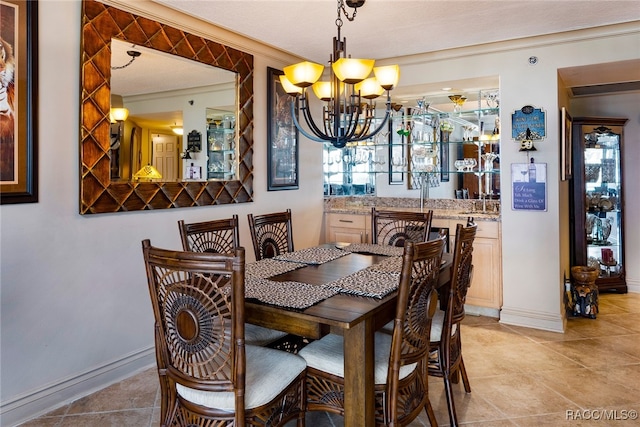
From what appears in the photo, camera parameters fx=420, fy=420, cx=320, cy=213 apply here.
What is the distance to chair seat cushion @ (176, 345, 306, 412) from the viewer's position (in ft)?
4.96

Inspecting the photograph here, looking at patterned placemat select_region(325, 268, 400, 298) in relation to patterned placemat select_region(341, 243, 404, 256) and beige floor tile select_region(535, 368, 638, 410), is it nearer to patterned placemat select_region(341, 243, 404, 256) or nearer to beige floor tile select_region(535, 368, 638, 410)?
patterned placemat select_region(341, 243, 404, 256)

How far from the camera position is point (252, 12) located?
2900 mm

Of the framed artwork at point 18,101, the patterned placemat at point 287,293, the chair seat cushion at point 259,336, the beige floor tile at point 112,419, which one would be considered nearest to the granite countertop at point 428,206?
the chair seat cushion at point 259,336

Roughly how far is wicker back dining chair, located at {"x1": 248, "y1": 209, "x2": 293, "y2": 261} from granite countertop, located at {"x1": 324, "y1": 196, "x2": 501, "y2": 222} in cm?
144

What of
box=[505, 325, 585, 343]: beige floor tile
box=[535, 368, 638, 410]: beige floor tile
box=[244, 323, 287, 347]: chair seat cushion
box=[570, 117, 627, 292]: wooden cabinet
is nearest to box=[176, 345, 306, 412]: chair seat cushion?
box=[244, 323, 287, 347]: chair seat cushion

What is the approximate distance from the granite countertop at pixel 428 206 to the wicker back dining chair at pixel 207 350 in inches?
110

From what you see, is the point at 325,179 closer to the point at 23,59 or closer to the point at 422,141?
the point at 422,141

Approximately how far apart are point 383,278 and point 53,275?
1803mm

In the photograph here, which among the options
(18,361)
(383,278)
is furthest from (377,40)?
(18,361)

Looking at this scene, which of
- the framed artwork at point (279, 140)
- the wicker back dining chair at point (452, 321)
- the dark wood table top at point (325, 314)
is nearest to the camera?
the dark wood table top at point (325, 314)

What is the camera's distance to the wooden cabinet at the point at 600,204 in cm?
448

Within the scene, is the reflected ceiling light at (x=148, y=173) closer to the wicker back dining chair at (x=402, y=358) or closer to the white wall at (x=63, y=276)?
the white wall at (x=63, y=276)

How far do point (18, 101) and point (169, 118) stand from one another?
98cm

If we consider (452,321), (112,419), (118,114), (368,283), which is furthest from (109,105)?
(452,321)
